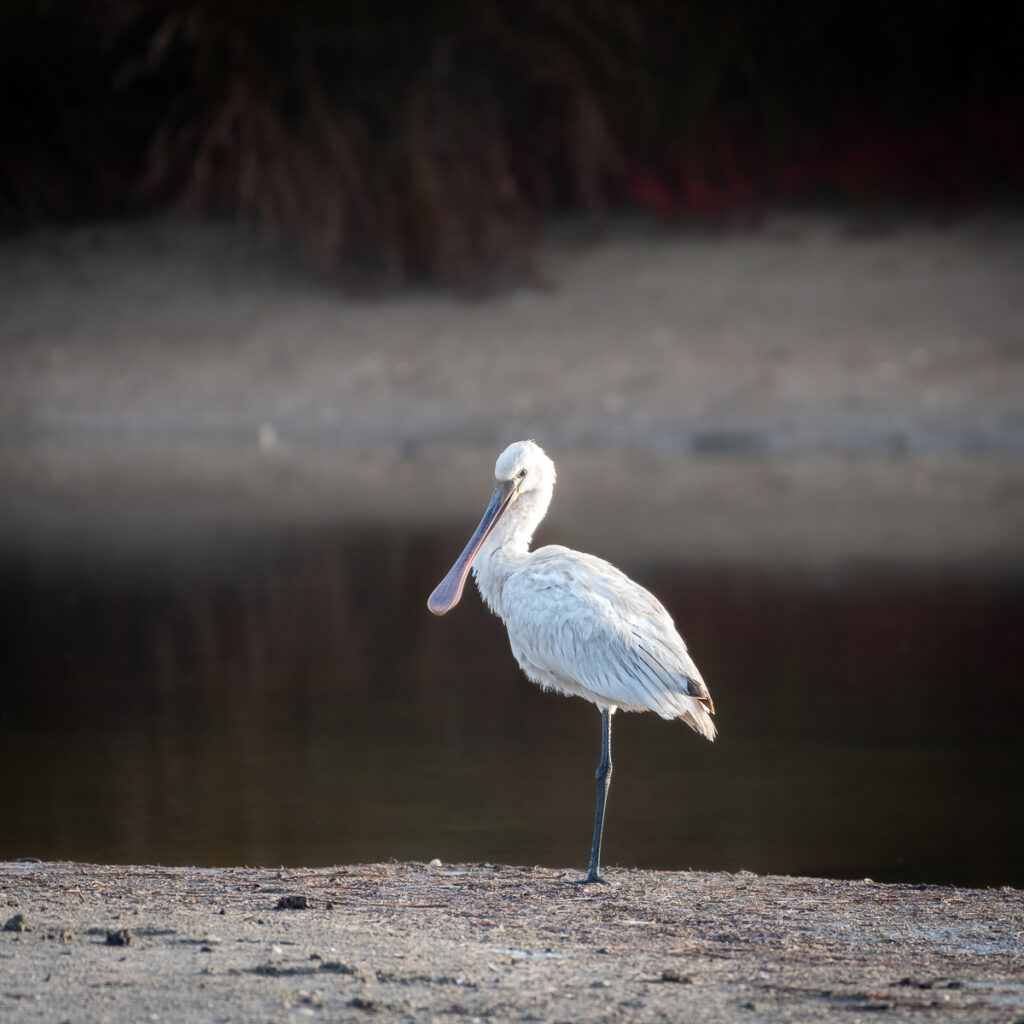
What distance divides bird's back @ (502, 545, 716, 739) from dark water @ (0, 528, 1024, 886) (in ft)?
2.49

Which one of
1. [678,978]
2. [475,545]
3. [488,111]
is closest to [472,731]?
[475,545]

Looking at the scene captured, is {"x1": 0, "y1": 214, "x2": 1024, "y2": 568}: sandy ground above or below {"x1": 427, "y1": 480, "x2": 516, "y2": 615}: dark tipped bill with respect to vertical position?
above

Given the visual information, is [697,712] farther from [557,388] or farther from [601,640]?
[557,388]

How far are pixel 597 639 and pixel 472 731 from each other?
239cm

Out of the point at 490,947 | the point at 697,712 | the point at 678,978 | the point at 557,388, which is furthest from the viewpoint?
the point at 557,388

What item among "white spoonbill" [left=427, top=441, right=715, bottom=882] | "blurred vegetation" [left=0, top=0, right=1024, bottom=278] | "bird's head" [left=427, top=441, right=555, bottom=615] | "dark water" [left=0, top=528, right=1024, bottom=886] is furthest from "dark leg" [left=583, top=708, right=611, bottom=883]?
"blurred vegetation" [left=0, top=0, right=1024, bottom=278]

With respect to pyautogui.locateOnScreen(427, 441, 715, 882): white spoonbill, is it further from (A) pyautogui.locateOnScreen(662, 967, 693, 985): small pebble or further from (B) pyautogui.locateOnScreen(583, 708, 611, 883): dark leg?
(A) pyautogui.locateOnScreen(662, 967, 693, 985): small pebble

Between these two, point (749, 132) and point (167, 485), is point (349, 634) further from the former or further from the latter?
point (749, 132)

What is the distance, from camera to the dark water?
5.98 meters

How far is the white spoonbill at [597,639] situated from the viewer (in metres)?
5.07

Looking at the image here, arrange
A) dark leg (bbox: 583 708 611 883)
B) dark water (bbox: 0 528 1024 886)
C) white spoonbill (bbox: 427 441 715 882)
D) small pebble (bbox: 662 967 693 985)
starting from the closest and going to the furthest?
small pebble (bbox: 662 967 693 985) < dark leg (bbox: 583 708 611 883) < white spoonbill (bbox: 427 441 715 882) < dark water (bbox: 0 528 1024 886)

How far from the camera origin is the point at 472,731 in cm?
746

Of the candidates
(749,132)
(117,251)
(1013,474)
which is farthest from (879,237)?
(117,251)

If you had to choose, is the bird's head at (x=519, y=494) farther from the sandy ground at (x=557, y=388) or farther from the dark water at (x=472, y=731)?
the sandy ground at (x=557, y=388)
